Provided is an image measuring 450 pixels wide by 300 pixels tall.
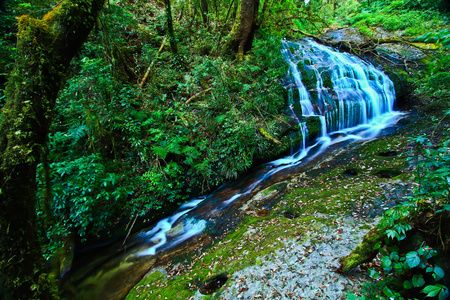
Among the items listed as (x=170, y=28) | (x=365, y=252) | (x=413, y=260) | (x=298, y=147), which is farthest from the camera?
(x=298, y=147)

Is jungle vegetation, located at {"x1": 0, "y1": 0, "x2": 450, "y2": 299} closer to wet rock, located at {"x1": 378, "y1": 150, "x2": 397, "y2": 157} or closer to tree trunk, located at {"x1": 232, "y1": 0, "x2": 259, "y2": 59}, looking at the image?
tree trunk, located at {"x1": 232, "y1": 0, "x2": 259, "y2": 59}

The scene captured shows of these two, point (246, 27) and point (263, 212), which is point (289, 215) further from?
point (246, 27)

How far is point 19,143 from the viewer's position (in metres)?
2.31

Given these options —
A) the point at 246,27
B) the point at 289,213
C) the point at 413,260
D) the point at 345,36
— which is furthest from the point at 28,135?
the point at 345,36

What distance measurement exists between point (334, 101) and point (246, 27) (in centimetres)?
535

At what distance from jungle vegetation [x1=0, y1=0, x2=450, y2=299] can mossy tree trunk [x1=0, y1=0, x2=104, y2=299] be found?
12 mm

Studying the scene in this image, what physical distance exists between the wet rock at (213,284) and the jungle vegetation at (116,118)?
86.4 inches

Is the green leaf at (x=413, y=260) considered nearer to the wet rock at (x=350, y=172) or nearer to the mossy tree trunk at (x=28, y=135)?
the mossy tree trunk at (x=28, y=135)

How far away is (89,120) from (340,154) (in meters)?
8.05

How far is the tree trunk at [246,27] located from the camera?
9008 mm

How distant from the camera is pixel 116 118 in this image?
19.4 ft

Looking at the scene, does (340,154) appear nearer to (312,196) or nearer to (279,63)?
(312,196)

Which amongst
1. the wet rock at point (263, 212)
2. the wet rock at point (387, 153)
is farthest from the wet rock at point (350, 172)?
the wet rock at point (263, 212)

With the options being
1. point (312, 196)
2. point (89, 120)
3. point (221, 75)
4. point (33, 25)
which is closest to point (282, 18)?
point (221, 75)
